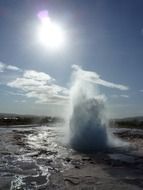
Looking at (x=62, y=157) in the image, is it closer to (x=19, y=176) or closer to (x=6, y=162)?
(x=6, y=162)

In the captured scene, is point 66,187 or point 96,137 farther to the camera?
point 96,137

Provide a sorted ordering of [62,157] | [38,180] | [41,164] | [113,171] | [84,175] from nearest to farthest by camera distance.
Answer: [38,180]
[84,175]
[113,171]
[41,164]
[62,157]

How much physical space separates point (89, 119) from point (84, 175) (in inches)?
590

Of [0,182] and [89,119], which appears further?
[89,119]

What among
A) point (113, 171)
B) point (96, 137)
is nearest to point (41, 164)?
point (113, 171)

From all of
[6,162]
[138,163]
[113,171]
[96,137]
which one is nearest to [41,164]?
[6,162]

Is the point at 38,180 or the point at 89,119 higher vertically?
the point at 89,119

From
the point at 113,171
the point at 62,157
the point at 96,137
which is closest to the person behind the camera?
the point at 113,171

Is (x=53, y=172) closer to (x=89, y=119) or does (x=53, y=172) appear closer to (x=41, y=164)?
(x=41, y=164)

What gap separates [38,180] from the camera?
1135 cm

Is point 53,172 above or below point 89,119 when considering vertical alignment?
below

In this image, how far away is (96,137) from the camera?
84.8 ft

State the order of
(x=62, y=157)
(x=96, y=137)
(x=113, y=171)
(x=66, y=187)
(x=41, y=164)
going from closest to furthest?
(x=66, y=187), (x=113, y=171), (x=41, y=164), (x=62, y=157), (x=96, y=137)

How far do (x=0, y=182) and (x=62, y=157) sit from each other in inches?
278
